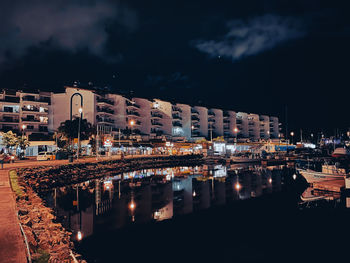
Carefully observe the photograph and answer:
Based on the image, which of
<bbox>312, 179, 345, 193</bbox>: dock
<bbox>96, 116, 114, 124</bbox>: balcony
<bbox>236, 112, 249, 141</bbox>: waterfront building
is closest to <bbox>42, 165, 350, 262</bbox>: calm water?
<bbox>312, 179, 345, 193</bbox>: dock

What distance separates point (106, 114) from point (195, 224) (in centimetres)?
5156

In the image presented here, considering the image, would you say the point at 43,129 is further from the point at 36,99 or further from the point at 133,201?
the point at 133,201

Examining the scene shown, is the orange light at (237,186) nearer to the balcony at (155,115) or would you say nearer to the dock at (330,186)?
the dock at (330,186)

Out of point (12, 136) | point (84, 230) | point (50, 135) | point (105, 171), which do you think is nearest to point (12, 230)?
point (84, 230)

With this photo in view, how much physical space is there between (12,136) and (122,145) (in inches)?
832

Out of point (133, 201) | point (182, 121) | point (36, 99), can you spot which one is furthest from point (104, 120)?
point (133, 201)

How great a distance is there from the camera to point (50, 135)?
194ft

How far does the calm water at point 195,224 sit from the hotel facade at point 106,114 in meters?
29.6

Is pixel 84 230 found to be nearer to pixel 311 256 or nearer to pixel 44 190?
pixel 311 256

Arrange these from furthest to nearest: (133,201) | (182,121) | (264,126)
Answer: (264,126), (182,121), (133,201)

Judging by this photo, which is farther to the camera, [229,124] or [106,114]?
[229,124]

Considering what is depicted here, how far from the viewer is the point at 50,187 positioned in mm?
24406

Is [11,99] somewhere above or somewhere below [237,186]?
above

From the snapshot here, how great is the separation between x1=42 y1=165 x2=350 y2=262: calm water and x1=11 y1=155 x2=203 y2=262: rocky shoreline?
1.62m
